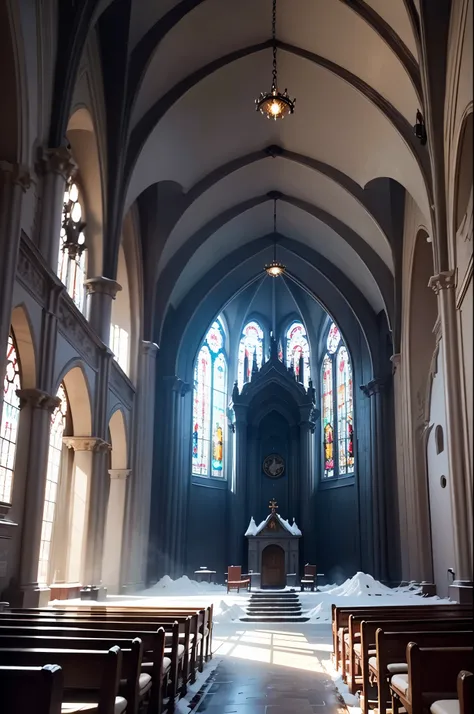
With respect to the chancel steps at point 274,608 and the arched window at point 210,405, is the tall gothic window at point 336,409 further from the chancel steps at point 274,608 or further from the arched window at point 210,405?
the chancel steps at point 274,608

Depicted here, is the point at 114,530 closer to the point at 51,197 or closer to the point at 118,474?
the point at 118,474

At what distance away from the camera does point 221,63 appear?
54.7 feet

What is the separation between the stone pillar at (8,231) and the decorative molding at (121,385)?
6.73 metres

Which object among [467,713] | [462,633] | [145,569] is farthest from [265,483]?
[467,713]

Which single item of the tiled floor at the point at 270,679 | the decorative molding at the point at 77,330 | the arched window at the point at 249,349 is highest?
the arched window at the point at 249,349

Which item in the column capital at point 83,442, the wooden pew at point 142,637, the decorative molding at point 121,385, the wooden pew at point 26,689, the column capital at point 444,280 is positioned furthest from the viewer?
the decorative molding at point 121,385

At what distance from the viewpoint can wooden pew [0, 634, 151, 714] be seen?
4.70 meters

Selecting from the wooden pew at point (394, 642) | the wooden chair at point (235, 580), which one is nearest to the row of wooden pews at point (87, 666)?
the wooden pew at point (394, 642)

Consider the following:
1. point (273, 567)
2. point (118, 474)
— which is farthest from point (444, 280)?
point (273, 567)

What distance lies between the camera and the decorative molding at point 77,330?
12.6m

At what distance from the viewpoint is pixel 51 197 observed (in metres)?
11.7

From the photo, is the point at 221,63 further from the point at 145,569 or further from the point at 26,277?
the point at 145,569

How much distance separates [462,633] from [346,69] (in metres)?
14.1

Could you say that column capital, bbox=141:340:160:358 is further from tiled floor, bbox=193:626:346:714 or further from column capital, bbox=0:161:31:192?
column capital, bbox=0:161:31:192
